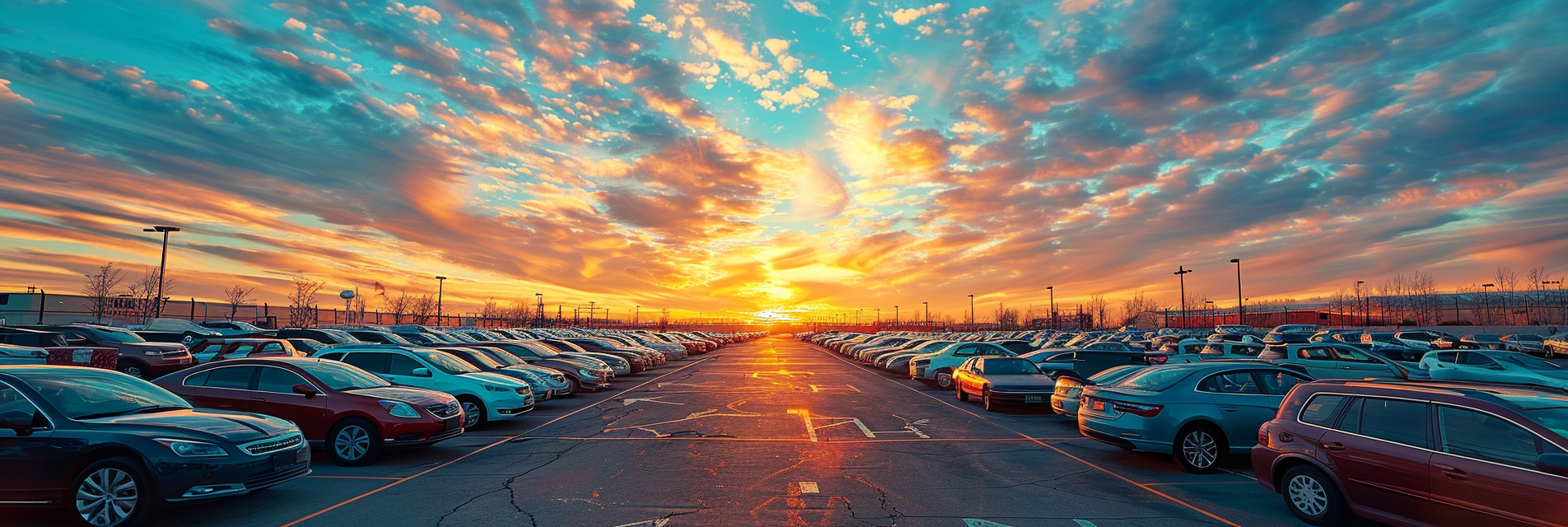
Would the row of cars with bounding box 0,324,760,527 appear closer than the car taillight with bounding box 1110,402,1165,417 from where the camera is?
Yes

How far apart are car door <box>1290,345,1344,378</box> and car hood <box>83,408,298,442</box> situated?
17309mm

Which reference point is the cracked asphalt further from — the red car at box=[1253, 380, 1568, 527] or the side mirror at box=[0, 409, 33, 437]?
the side mirror at box=[0, 409, 33, 437]

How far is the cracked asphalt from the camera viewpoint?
6.80 metres

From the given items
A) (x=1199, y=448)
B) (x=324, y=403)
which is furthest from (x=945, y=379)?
(x=324, y=403)

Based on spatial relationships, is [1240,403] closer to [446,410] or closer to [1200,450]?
[1200,450]

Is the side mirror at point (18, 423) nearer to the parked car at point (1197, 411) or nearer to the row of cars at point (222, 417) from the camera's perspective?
the row of cars at point (222, 417)

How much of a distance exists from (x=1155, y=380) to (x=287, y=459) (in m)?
10.3

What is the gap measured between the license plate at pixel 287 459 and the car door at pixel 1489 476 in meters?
9.88

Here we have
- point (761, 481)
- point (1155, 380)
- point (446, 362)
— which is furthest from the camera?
point (446, 362)

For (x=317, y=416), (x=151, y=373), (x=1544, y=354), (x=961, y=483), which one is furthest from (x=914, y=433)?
(x=1544, y=354)

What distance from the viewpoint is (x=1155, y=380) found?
10078 millimetres

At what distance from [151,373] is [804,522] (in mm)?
19497

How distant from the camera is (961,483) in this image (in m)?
8.40

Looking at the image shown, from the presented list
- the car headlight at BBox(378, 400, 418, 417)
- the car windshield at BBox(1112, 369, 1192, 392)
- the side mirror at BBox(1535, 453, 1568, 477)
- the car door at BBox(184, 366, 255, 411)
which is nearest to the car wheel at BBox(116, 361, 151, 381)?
the car door at BBox(184, 366, 255, 411)
